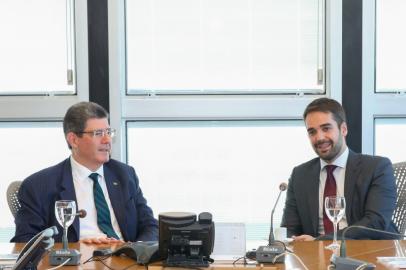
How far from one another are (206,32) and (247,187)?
117 centimetres

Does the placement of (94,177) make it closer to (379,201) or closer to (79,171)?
(79,171)

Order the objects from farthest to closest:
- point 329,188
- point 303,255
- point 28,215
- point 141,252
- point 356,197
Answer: point 329,188 < point 356,197 < point 28,215 < point 303,255 < point 141,252

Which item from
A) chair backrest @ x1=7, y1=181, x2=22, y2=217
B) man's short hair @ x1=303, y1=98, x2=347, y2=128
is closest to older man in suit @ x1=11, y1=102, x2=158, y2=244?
chair backrest @ x1=7, y1=181, x2=22, y2=217

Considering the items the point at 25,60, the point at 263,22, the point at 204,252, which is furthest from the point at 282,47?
the point at 204,252

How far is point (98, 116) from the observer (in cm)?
370

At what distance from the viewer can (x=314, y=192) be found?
3.76 meters

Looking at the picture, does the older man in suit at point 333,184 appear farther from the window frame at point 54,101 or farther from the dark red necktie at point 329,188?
the window frame at point 54,101

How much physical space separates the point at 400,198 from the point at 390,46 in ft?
4.39

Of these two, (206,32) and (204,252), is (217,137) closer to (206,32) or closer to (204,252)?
(206,32)

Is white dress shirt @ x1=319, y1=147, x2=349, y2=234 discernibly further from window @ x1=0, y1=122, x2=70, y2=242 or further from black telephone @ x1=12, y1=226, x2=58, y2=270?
window @ x1=0, y1=122, x2=70, y2=242

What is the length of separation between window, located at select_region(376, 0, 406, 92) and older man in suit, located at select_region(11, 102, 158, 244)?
2.06 metres

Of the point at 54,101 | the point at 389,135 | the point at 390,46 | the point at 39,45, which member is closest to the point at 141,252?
the point at 54,101

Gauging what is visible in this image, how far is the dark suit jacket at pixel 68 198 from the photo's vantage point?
11.2 feet

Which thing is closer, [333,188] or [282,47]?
[333,188]
